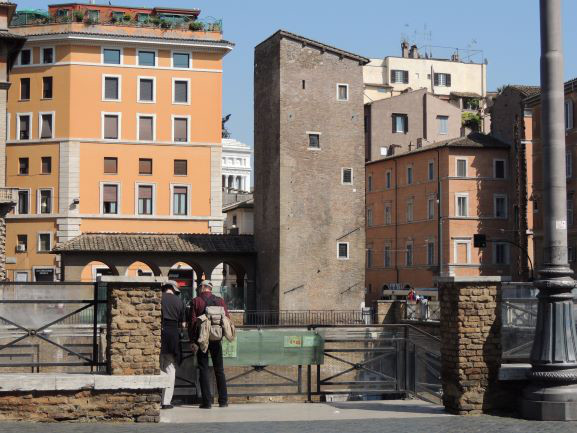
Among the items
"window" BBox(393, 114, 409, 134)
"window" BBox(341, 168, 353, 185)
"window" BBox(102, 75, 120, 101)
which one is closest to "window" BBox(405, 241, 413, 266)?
"window" BBox(393, 114, 409, 134)

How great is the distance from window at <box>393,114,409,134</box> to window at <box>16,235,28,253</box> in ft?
103

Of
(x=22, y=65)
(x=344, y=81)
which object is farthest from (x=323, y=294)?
(x=22, y=65)

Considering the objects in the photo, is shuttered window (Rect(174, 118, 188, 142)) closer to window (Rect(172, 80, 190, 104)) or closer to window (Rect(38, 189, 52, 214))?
window (Rect(172, 80, 190, 104))

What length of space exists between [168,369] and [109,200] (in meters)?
48.4

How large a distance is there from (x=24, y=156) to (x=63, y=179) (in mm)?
3182

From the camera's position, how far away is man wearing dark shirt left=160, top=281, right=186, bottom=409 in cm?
1379

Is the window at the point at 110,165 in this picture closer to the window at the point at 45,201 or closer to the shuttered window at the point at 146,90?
the window at the point at 45,201

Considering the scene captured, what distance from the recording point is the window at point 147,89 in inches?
2466

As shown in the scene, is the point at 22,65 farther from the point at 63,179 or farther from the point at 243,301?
the point at 243,301

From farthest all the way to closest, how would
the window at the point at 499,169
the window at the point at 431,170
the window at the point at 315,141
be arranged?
the window at the point at 431,170
the window at the point at 499,169
the window at the point at 315,141

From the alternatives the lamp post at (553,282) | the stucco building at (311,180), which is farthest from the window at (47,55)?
the lamp post at (553,282)

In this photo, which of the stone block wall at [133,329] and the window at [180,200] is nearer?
the stone block wall at [133,329]

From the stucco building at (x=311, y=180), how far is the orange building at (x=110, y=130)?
254 inches

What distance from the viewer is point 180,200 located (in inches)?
2466
